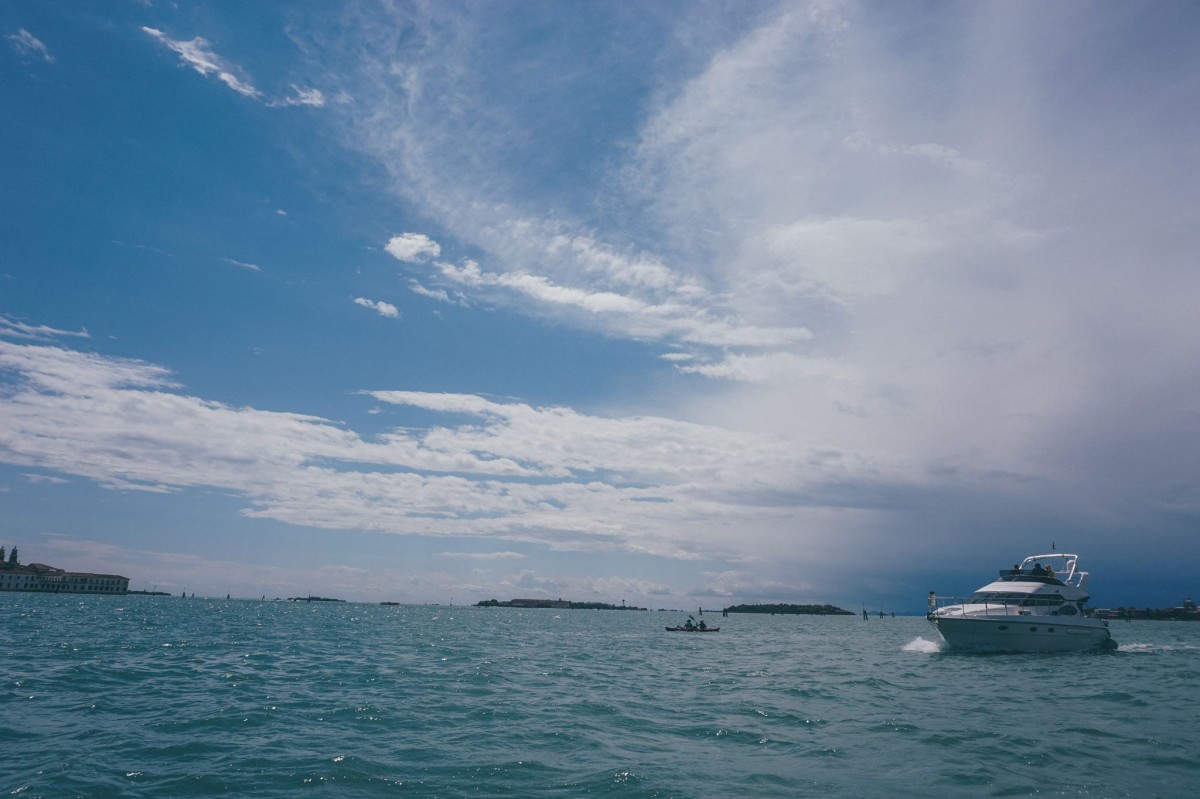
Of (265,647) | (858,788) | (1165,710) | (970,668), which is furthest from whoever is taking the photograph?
(265,647)

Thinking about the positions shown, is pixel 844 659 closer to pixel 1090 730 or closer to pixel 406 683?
pixel 1090 730

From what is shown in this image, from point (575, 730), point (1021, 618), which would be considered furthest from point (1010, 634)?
point (575, 730)

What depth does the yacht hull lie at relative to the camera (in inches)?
1720

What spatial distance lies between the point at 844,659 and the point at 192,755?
42.4 metres

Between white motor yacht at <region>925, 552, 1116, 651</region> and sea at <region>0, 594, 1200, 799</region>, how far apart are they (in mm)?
6942

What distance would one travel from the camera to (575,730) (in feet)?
66.6

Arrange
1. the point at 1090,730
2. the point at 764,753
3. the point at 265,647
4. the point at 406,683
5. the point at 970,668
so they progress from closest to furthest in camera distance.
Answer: the point at 764,753 → the point at 1090,730 → the point at 406,683 → the point at 970,668 → the point at 265,647

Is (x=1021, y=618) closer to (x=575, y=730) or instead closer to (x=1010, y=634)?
(x=1010, y=634)

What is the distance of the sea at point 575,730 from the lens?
48.0 ft

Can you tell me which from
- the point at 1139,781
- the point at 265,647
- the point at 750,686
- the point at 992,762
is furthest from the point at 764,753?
the point at 265,647

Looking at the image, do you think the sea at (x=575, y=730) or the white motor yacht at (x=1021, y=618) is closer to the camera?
the sea at (x=575, y=730)

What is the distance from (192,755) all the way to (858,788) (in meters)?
15.7

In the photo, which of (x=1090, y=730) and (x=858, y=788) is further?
(x=1090, y=730)

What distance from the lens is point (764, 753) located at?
17672 millimetres
